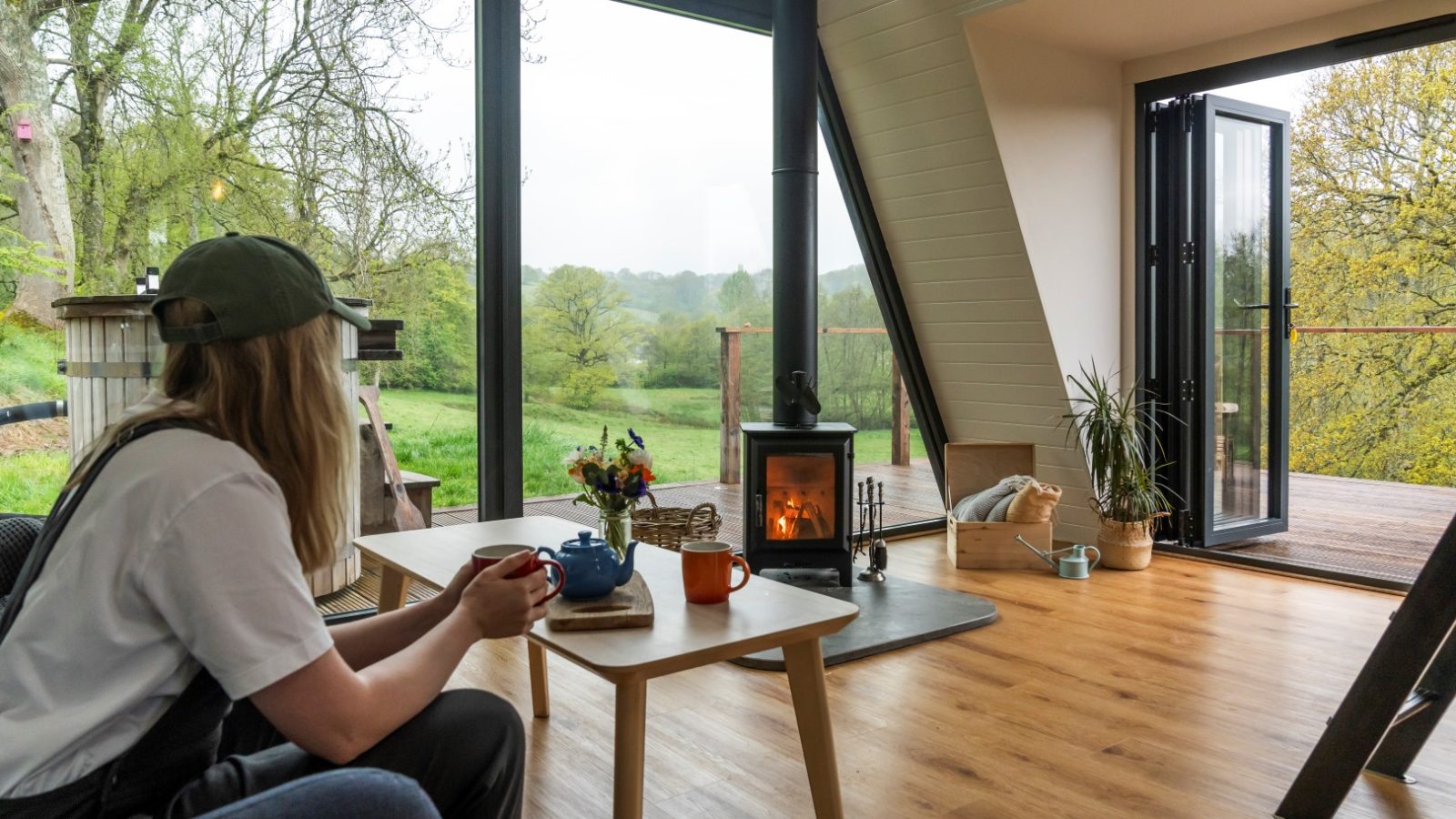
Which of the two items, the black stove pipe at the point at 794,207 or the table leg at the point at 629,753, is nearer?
the table leg at the point at 629,753

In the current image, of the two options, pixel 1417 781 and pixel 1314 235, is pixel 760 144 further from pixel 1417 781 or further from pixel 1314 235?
pixel 1314 235

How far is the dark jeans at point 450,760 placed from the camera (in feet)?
4.33

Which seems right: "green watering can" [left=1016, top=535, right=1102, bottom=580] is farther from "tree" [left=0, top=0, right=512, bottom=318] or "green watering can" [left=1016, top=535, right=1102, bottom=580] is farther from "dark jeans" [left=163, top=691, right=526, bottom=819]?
"dark jeans" [left=163, top=691, right=526, bottom=819]

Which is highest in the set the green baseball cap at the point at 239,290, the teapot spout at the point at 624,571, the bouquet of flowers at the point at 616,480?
the green baseball cap at the point at 239,290

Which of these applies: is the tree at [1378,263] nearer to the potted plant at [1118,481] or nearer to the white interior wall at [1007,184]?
the white interior wall at [1007,184]

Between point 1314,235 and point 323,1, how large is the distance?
6.71 m

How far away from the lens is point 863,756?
8.36 feet

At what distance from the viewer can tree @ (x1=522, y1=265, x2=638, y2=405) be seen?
4137mm

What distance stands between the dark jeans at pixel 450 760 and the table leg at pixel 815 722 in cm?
61

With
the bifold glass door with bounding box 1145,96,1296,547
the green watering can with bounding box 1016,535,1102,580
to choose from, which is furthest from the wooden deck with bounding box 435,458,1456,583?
the green watering can with bounding box 1016,535,1102,580

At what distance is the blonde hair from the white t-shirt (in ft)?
0.26

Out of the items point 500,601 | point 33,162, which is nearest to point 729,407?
point 33,162

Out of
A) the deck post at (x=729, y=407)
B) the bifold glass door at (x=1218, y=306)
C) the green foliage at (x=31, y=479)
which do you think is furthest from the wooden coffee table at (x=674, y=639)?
the bifold glass door at (x=1218, y=306)

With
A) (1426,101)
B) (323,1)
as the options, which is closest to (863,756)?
(323,1)
